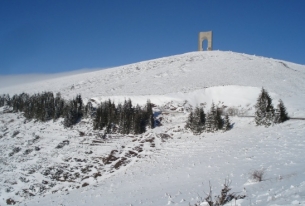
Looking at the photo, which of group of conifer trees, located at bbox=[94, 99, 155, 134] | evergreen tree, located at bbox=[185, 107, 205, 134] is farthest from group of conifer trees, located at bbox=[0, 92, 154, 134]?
evergreen tree, located at bbox=[185, 107, 205, 134]

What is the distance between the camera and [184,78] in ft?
243

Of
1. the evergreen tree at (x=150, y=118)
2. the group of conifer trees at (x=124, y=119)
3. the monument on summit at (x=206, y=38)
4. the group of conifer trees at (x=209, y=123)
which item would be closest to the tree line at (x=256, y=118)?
the group of conifer trees at (x=209, y=123)

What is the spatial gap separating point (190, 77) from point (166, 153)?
142ft

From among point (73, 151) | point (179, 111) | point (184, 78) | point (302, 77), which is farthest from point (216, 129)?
point (302, 77)

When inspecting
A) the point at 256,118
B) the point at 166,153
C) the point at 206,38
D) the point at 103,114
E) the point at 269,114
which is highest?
the point at 206,38

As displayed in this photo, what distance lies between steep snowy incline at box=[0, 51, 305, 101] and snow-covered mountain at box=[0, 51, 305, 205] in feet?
1.64

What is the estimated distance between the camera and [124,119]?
4875 centimetres

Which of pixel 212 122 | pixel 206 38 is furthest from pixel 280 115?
pixel 206 38

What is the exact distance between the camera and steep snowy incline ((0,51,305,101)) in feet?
210

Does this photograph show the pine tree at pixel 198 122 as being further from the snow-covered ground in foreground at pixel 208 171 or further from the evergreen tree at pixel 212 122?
the snow-covered ground in foreground at pixel 208 171

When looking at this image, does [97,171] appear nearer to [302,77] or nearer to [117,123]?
[117,123]

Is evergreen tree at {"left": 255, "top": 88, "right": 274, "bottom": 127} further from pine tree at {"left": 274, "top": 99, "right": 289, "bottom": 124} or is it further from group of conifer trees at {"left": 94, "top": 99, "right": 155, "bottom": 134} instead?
group of conifer trees at {"left": 94, "top": 99, "right": 155, "bottom": 134}

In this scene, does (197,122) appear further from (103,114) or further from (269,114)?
(103,114)

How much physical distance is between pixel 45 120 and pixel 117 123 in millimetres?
17465
